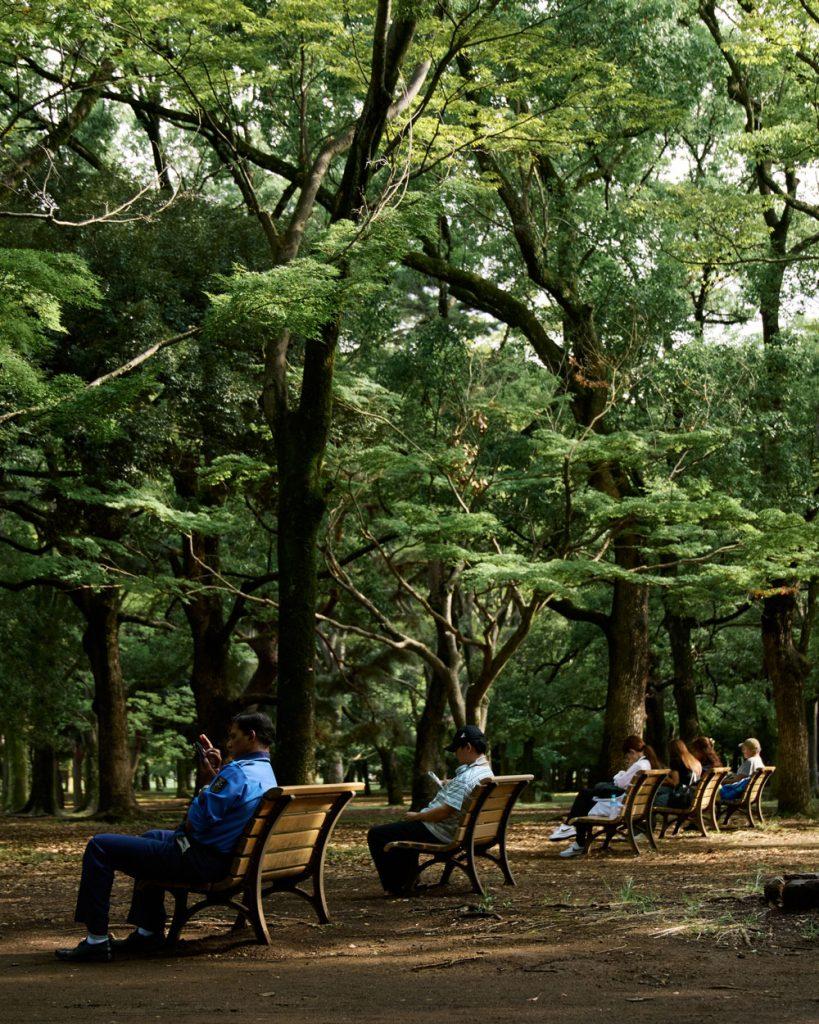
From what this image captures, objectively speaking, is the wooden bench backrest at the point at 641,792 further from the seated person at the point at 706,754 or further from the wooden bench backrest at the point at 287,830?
the wooden bench backrest at the point at 287,830

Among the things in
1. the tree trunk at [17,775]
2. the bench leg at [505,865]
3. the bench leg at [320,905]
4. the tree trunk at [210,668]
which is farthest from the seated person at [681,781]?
the tree trunk at [17,775]

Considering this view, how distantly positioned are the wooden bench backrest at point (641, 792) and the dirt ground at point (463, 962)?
199 cm

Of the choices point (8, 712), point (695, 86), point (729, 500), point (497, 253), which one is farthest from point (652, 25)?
point (8, 712)

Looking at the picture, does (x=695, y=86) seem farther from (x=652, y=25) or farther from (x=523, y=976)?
(x=523, y=976)

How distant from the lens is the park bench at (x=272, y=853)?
238 inches

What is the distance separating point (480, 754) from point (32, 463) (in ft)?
35.7

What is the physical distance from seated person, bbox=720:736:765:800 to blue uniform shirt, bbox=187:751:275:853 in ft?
35.5

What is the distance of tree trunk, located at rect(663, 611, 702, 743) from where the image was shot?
2370 centimetres

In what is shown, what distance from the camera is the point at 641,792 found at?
12.0 metres

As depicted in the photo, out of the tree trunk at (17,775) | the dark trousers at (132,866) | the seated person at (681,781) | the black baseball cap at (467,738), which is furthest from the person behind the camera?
the tree trunk at (17,775)

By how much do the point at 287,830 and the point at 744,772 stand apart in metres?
11.4

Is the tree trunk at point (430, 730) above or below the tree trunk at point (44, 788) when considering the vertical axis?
above

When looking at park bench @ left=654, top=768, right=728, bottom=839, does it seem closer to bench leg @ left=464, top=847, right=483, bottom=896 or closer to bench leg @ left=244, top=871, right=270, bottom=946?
bench leg @ left=464, top=847, right=483, bottom=896

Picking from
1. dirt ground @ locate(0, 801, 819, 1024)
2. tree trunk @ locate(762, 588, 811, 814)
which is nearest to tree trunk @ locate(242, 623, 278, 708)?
tree trunk @ locate(762, 588, 811, 814)
